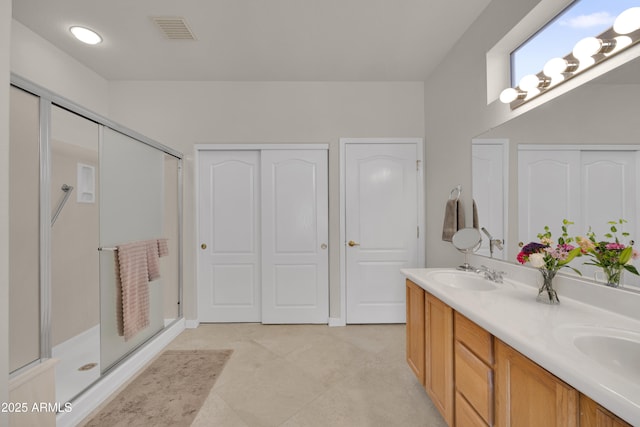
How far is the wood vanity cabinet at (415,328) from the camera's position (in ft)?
5.79

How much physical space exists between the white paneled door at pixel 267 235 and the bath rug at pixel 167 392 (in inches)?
29.4

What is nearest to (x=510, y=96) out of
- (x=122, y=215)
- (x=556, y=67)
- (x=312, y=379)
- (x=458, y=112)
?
(x=556, y=67)

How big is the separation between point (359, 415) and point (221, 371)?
1.12 meters

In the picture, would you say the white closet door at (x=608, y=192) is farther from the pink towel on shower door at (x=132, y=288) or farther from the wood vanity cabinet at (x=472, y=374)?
the pink towel on shower door at (x=132, y=288)

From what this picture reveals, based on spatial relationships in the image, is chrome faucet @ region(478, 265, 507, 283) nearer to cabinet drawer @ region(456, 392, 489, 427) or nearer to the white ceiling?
cabinet drawer @ region(456, 392, 489, 427)

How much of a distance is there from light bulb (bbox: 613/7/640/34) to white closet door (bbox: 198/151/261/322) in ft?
9.11

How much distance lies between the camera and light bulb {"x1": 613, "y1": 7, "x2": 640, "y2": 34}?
3.48ft

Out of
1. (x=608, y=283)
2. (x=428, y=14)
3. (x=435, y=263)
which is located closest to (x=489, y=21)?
(x=428, y=14)

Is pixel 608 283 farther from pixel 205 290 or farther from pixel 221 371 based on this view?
pixel 205 290

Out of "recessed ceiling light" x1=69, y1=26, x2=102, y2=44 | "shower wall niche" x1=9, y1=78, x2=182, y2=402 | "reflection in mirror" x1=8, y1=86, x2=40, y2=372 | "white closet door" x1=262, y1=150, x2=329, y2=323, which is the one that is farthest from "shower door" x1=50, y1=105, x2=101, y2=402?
"white closet door" x1=262, y1=150, x2=329, y2=323

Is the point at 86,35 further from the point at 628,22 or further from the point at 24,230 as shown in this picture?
the point at 628,22

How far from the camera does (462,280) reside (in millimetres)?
1904

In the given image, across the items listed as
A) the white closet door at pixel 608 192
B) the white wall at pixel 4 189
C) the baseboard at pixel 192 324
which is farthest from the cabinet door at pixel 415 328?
the baseboard at pixel 192 324

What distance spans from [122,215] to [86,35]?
1.57 metres
